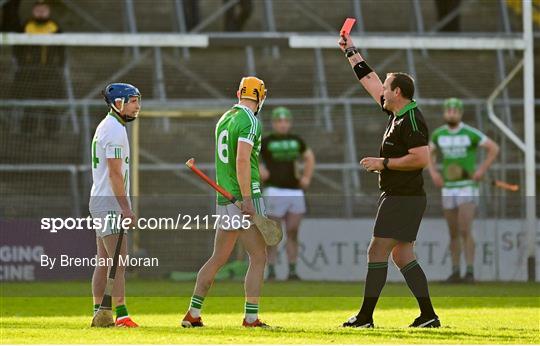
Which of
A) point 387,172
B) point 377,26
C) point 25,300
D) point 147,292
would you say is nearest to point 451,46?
point 377,26

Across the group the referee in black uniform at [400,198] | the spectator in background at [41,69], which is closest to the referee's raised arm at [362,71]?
the referee in black uniform at [400,198]

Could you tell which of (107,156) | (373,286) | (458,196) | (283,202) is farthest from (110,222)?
(458,196)

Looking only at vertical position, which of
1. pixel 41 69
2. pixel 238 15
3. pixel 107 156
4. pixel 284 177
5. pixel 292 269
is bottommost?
pixel 292 269

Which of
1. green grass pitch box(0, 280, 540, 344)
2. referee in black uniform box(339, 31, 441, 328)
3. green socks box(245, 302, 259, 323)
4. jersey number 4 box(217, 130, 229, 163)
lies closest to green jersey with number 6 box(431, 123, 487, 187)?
green grass pitch box(0, 280, 540, 344)

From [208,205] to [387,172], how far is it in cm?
741

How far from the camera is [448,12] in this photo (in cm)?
2338

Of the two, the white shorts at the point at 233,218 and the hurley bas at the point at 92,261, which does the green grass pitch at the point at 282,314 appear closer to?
the hurley bas at the point at 92,261

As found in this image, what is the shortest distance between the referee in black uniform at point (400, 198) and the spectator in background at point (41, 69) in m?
10.6

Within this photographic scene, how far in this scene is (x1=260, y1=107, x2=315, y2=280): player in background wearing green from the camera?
18453 mm

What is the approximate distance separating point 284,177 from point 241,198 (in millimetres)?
8222

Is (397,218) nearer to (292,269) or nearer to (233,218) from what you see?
(233,218)

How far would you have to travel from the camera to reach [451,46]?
20578 millimetres

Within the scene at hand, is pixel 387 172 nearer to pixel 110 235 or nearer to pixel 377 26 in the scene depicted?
pixel 110 235

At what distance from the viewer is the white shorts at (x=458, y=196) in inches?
707
